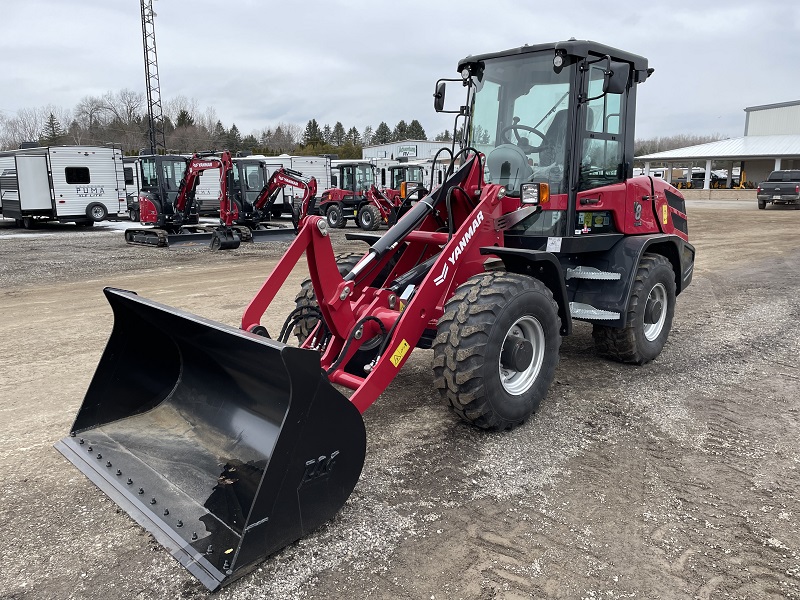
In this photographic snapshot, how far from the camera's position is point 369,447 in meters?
3.93

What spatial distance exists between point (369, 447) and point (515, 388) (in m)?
1.09

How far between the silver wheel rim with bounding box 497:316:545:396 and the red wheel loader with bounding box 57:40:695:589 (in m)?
0.02

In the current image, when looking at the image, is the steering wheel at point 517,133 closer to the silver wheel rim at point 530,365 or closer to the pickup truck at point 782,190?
the silver wheel rim at point 530,365

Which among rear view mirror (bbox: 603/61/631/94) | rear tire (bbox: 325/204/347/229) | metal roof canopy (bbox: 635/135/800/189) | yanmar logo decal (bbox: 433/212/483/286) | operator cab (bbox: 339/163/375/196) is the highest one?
metal roof canopy (bbox: 635/135/800/189)

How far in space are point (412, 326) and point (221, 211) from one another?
1461 cm

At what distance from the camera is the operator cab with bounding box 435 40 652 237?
15.7 ft

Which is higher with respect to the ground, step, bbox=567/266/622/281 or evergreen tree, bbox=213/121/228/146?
evergreen tree, bbox=213/121/228/146

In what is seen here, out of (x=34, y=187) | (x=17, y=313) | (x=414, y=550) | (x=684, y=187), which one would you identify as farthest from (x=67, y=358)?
(x=684, y=187)

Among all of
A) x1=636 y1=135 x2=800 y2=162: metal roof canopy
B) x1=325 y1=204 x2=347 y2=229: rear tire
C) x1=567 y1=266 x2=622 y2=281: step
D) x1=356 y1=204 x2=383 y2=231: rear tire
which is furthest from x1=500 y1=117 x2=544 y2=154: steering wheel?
x1=636 y1=135 x2=800 y2=162: metal roof canopy

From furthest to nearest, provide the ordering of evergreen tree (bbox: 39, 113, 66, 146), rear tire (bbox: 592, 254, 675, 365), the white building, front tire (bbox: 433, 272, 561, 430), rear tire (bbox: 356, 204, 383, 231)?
evergreen tree (bbox: 39, 113, 66, 146), the white building, rear tire (bbox: 356, 204, 383, 231), rear tire (bbox: 592, 254, 675, 365), front tire (bbox: 433, 272, 561, 430)

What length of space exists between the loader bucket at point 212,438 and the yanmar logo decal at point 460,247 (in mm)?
1363

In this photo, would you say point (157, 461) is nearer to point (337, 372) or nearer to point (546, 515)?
point (337, 372)

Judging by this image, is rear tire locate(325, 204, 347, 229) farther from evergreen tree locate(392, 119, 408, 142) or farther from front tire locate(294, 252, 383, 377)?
evergreen tree locate(392, 119, 408, 142)

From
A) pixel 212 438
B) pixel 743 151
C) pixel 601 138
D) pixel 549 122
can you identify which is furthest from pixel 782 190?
pixel 212 438
